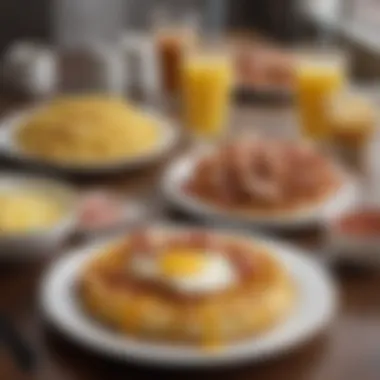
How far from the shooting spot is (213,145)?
1.99 meters

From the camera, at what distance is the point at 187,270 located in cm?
119

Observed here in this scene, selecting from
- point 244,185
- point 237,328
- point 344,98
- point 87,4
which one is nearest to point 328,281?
point 237,328

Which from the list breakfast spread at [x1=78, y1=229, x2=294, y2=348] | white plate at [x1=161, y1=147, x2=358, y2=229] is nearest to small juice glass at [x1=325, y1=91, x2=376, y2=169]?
white plate at [x1=161, y1=147, x2=358, y2=229]

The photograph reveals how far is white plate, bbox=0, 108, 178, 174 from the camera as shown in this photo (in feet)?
5.76

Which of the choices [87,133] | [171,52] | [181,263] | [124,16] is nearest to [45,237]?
[181,263]

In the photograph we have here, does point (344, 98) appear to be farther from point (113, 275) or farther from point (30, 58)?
point (113, 275)

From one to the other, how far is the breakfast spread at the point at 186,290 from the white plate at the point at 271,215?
0.74 ft

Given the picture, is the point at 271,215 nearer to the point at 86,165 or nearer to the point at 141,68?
the point at 86,165

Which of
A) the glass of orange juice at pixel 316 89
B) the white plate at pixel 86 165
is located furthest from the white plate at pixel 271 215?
the glass of orange juice at pixel 316 89

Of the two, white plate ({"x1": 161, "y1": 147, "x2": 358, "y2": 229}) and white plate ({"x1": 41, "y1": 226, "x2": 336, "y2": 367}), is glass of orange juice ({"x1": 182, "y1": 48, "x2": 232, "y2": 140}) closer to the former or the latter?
white plate ({"x1": 161, "y1": 147, "x2": 358, "y2": 229})

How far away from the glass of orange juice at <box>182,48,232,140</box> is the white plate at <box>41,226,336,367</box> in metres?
0.78

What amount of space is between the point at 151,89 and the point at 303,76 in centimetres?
40

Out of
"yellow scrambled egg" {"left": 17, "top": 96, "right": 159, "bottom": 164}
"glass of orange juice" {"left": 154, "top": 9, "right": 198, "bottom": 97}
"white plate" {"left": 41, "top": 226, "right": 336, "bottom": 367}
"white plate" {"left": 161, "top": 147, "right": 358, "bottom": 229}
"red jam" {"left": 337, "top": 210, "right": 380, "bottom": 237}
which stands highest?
"red jam" {"left": 337, "top": 210, "right": 380, "bottom": 237}

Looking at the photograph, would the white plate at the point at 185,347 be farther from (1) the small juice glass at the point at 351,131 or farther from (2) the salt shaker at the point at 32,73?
(2) the salt shaker at the point at 32,73
